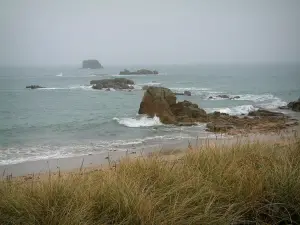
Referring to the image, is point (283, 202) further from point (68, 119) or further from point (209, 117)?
point (68, 119)

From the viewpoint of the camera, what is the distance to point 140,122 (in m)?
23.8

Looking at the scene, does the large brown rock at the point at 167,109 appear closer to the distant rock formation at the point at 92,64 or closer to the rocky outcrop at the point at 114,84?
the rocky outcrop at the point at 114,84

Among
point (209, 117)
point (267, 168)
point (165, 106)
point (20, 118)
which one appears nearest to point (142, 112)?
point (165, 106)

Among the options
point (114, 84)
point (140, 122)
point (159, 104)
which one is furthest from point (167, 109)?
point (114, 84)

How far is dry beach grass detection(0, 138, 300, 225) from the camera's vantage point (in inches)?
119

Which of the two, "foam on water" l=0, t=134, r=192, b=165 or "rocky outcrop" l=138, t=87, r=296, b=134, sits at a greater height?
"rocky outcrop" l=138, t=87, r=296, b=134

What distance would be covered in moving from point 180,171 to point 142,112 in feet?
72.5

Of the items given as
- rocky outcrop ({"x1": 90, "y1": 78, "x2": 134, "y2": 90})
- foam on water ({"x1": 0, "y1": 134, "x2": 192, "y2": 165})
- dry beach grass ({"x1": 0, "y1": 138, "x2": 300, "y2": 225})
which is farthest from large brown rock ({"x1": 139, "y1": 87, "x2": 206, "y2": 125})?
rocky outcrop ({"x1": 90, "y1": 78, "x2": 134, "y2": 90})

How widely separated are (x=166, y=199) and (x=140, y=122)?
2032 centimetres

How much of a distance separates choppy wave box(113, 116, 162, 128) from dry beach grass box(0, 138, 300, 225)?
1878 centimetres

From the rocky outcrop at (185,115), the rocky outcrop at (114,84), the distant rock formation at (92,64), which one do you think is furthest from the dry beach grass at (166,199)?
the distant rock formation at (92,64)

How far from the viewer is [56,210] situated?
10.1ft

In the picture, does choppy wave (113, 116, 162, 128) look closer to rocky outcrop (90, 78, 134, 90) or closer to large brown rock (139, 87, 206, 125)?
large brown rock (139, 87, 206, 125)

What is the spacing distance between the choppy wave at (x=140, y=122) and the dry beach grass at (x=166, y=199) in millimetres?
18780
